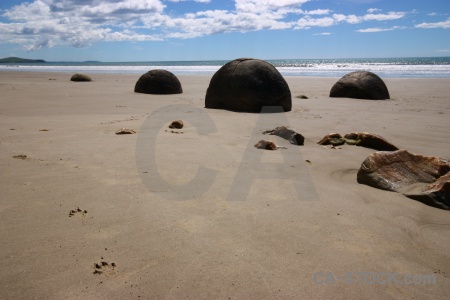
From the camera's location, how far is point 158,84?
10.9 meters

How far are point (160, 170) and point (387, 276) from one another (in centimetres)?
185

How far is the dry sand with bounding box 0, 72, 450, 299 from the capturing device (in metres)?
1.50

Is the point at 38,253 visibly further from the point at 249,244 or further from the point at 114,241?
the point at 249,244

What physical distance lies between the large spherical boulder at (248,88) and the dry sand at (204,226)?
307 cm

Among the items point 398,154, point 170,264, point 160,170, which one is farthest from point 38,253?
point 398,154

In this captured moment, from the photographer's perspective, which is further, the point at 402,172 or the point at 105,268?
the point at 402,172

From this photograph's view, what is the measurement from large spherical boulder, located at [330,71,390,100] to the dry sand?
5933 mm

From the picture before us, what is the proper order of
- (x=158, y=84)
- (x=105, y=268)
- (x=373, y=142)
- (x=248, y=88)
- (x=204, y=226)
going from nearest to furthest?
(x=105, y=268), (x=204, y=226), (x=373, y=142), (x=248, y=88), (x=158, y=84)

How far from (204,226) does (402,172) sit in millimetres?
1678

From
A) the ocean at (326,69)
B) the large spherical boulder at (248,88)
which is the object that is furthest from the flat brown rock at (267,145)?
the ocean at (326,69)

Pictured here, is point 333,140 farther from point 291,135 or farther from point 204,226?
point 204,226

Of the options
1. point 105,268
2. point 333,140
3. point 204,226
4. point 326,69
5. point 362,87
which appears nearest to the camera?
point 105,268

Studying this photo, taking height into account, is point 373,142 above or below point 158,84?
below

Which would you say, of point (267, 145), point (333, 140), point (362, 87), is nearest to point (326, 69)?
point (362, 87)
